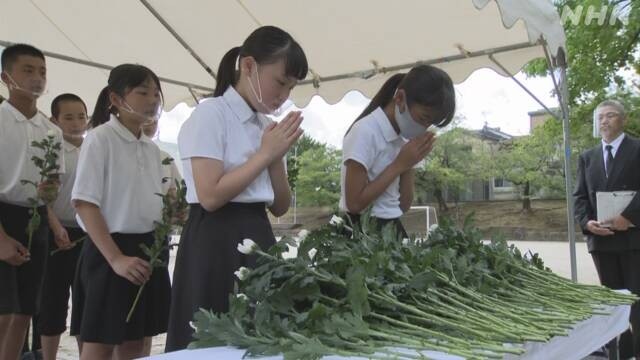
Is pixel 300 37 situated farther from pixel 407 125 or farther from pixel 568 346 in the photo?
pixel 568 346

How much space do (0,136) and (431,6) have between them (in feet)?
7.92

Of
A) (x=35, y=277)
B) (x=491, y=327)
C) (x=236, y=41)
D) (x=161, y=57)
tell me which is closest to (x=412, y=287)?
(x=491, y=327)

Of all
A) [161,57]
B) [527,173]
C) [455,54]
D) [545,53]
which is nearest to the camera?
[545,53]

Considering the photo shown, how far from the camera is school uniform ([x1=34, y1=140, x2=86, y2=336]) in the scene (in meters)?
2.87

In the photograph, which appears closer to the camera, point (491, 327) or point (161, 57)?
point (491, 327)

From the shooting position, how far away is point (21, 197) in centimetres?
246

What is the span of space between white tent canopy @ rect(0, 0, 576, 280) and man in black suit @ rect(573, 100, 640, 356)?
0.75 ft

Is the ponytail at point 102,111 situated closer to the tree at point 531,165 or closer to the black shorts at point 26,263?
the black shorts at point 26,263

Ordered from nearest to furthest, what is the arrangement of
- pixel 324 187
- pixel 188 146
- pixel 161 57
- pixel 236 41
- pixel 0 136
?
pixel 188 146
pixel 0 136
pixel 236 41
pixel 161 57
pixel 324 187

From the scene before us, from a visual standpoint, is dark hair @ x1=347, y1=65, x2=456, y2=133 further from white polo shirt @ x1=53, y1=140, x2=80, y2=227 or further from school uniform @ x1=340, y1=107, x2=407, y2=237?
white polo shirt @ x1=53, y1=140, x2=80, y2=227

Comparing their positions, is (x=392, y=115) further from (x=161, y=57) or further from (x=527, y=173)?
(x=527, y=173)

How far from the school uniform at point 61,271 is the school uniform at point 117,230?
2.66 feet

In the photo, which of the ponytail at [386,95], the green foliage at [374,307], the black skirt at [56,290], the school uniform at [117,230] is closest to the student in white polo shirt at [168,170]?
the school uniform at [117,230]

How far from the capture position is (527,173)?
24484mm
